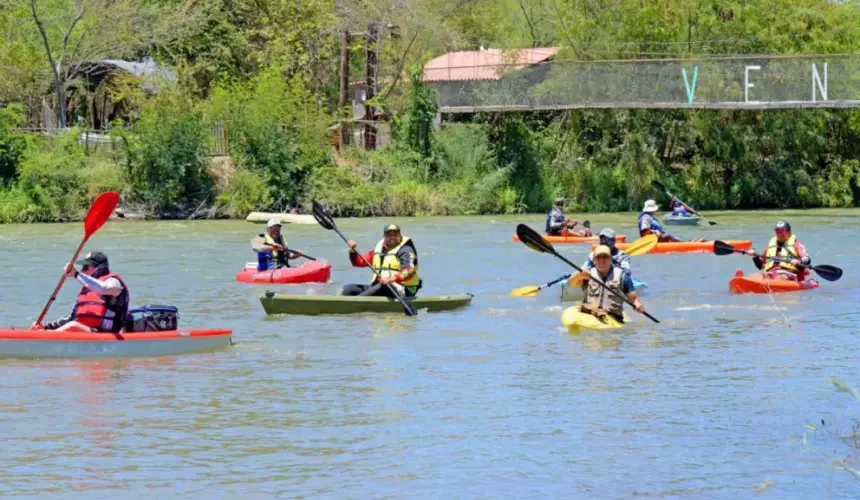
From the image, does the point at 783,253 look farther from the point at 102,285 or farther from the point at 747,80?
the point at 747,80

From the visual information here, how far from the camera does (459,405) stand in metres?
11.1

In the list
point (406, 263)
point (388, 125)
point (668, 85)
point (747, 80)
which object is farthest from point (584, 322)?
point (388, 125)

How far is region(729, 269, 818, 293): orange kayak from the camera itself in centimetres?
1792

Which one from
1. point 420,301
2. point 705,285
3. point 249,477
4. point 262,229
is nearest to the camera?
point 249,477

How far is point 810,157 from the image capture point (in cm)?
4088

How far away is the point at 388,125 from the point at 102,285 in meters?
29.5

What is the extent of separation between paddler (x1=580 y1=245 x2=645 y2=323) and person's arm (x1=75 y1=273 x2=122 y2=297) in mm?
4508

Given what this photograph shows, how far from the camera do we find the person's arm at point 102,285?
39.3 feet

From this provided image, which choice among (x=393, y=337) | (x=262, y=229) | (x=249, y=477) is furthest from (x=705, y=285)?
(x=262, y=229)

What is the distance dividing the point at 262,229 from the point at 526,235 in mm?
18560

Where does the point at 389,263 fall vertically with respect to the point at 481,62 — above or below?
below

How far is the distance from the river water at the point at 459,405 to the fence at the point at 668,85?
17.4m

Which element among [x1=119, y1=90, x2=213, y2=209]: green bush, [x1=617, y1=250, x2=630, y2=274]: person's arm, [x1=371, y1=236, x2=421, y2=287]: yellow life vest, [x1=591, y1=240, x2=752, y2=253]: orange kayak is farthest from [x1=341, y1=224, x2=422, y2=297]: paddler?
[x1=119, y1=90, x2=213, y2=209]: green bush

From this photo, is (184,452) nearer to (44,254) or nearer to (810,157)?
(44,254)
